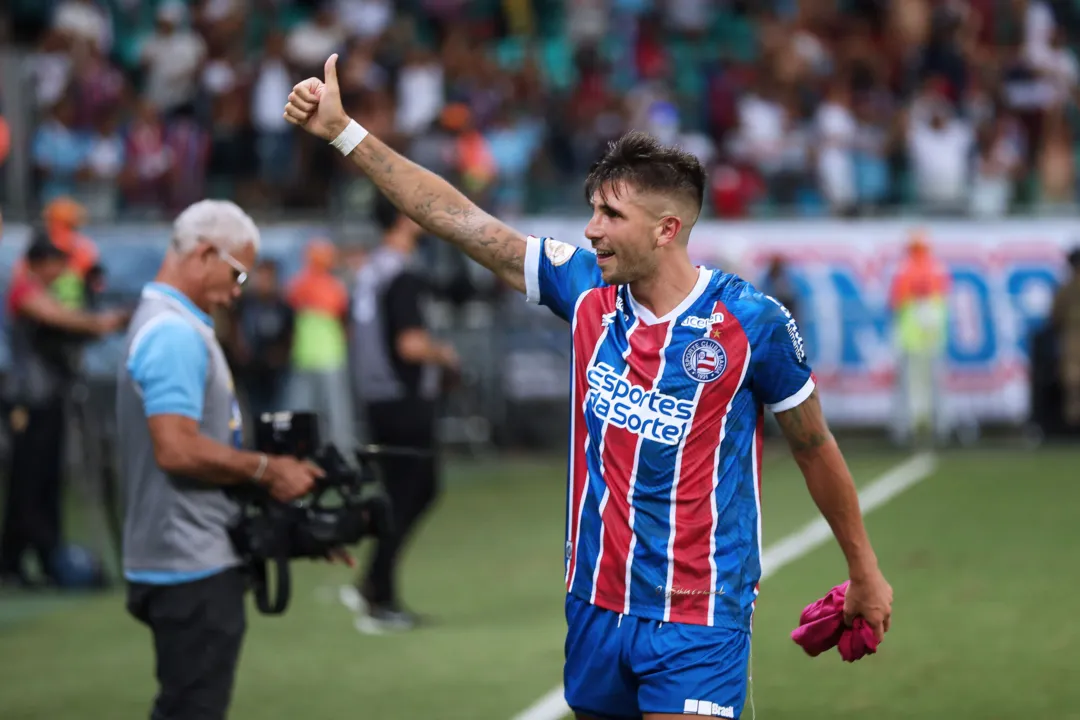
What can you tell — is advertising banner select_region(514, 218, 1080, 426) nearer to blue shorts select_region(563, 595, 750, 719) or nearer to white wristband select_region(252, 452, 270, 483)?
white wristband select_region(252, 452, 270, 483)

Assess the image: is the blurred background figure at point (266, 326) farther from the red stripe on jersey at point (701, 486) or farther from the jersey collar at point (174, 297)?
the red stripe on jersey at point (701, 486)

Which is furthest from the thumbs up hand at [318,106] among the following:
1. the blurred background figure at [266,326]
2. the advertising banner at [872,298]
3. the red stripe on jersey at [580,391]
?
the advertising banner at [872,298]

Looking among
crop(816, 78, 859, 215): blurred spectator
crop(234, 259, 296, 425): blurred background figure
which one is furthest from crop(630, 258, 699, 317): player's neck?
crop(816, 78, 859, 215): blurred spectator

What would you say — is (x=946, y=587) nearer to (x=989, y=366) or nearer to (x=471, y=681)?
(x=471, y=681)

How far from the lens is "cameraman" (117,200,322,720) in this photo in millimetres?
5750

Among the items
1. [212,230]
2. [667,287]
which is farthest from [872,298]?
[667,287]

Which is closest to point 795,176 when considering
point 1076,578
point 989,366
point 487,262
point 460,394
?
point 989,366

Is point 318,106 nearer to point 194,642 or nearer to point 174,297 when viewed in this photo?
point 174,297

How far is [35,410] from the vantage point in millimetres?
11875

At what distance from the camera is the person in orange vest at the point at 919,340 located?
1798 cm

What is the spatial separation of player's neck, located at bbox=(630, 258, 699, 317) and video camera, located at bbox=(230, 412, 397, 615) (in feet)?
5.54

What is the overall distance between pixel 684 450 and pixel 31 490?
8.11m

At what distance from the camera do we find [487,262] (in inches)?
210

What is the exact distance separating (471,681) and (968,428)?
11.5 metres
